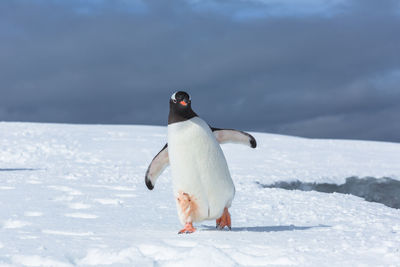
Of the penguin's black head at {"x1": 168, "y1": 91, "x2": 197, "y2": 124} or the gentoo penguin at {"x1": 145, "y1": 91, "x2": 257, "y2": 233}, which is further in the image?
the gentoo penguin at {"x1": 145, "y1": 91, "x2": 257, "y2": 233}

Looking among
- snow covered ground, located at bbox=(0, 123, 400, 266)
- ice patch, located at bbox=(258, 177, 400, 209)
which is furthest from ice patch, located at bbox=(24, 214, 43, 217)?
ice patch, located at bbox=(258, 177, 400, 209)

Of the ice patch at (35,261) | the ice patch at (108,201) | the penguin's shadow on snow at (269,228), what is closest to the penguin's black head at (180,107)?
the penguin's shadow on snow at (269,228)

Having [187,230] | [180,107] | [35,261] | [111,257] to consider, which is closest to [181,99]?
[180,107]

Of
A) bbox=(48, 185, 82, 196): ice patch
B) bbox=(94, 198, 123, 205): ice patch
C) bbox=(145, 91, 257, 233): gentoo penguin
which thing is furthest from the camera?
bbox=(48, 185, 82, 196): ice patch

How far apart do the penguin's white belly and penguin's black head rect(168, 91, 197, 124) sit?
1.8 inches

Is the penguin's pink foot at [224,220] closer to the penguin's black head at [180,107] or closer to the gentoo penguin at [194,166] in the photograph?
the gentoo penguin at [194,166]

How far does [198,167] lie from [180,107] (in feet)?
1.81

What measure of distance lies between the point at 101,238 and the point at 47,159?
26.0ft

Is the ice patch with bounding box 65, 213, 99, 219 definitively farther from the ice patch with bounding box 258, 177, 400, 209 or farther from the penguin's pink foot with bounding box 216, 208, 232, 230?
the ice patch with bounding box 258, 177, 400, 209

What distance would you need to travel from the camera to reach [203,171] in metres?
4.28

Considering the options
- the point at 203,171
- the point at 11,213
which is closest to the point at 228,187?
the point at 203,171

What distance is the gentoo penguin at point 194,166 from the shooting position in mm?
4246

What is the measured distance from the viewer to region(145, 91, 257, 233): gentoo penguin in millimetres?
4246

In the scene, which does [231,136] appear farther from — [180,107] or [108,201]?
[108,201]
